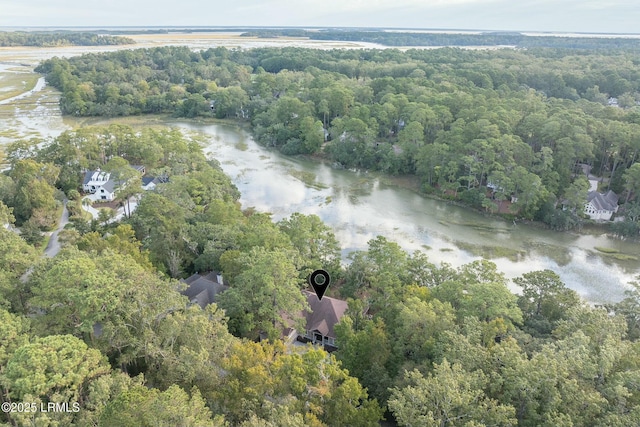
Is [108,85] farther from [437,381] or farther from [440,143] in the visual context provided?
[437,381]

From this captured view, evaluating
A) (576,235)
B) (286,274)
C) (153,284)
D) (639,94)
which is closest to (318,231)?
(286,274)

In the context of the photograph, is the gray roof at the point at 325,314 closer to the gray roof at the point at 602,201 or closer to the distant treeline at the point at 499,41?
the gray roof at the point at 602,201

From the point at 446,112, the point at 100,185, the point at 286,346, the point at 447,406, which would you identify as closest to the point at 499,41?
the point at 446,112

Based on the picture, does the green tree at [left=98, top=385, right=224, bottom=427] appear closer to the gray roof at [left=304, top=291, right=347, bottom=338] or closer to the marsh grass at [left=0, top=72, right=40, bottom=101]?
the gray roof at [left=304, top=291, right=347, bottom=338]

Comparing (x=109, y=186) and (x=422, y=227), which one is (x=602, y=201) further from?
(x=109, y=186)

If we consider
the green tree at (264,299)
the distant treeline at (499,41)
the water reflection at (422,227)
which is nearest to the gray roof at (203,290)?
the green tree at (264,299)

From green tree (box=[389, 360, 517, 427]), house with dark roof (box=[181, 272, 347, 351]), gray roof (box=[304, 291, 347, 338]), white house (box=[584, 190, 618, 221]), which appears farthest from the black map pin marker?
white house (box=[584, 190, 618, 221])
